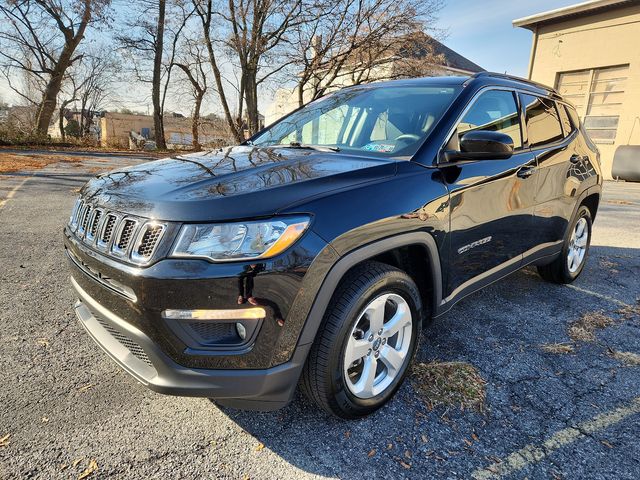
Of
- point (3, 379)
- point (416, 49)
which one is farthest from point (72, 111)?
point (3, 379)

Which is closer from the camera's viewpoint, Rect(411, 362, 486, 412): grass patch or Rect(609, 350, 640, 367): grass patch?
Rect(411, 362, 486, 412): grass patch

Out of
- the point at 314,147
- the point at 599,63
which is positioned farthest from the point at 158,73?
the point at 314,147

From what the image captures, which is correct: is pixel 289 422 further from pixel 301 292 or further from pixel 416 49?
pixel 416 49

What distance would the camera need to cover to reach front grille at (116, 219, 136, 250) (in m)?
1.83

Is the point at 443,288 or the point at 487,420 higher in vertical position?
the point at 443,288

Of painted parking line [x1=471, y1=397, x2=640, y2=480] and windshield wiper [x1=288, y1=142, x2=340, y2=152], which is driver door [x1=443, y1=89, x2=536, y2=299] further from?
painted parking line [x1=471, y1=397, x2=640, y2=480]

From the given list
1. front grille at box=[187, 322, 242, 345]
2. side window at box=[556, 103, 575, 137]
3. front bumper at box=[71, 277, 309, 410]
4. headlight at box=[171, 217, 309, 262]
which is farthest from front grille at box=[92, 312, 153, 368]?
side window at box=[556, 103, 575, 137]

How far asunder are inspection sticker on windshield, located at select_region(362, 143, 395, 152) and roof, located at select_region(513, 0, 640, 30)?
55.8ft

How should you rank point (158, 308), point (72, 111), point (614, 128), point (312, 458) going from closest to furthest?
point (158, 308), point (312, 458), point (614, 128), point (72, 111)

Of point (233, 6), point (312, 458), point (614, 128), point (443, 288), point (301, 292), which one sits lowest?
point (312, 458)

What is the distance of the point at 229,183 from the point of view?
1.96 meters

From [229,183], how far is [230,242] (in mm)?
367

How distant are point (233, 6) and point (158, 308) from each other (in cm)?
2306

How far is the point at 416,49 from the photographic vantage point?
20156mm
